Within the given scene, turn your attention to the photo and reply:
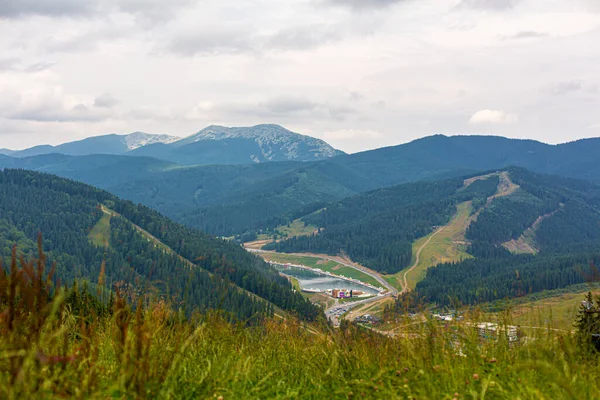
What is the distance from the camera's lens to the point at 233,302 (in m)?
92.2

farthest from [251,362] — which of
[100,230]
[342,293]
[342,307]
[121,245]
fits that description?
[100,230]

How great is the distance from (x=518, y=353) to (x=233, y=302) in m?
87.8

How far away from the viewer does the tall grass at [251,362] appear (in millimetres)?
5062

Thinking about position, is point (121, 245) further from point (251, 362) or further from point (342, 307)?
point (251, 362)

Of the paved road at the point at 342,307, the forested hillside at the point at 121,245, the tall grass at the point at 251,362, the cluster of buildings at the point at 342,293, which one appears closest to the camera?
the tall grass at the point at 251,362

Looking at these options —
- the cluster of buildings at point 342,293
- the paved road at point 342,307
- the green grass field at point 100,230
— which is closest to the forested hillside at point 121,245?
the green grass field at point 100,230

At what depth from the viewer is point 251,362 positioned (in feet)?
23.9

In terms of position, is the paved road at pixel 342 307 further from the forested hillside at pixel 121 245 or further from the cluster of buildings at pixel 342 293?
the forested hillside at pixel 121 245

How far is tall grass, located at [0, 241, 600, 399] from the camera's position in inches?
199

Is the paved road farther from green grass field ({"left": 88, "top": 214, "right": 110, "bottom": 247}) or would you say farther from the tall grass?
the tall grass

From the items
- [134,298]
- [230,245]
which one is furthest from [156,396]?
[230,245]

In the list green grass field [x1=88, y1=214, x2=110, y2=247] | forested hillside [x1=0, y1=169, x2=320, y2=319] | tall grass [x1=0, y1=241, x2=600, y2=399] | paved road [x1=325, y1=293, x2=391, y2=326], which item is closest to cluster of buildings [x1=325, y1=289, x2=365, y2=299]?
paved road [x1=325, y1=293, x2=391, y2=326]

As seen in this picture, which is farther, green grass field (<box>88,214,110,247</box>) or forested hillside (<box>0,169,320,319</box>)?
green grass field (<box>88,214,110,247</box>)

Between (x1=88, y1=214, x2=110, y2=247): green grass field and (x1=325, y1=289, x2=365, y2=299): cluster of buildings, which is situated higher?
(x1=88, y1=214, x2=110, y2=247): green grass field
